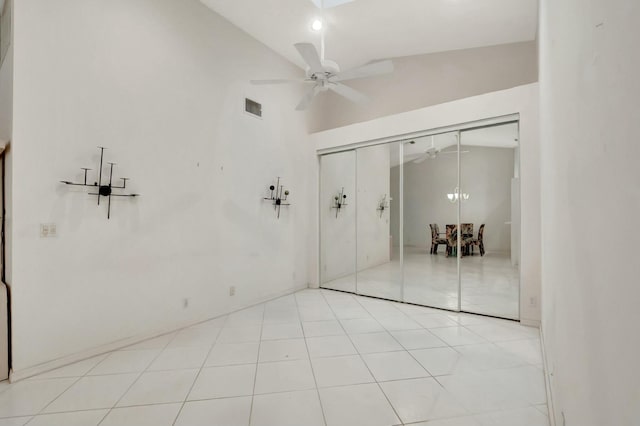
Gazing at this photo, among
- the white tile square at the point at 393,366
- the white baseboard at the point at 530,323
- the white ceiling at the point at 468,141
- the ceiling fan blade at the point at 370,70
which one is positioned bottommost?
the white tile square at the point at 393,366

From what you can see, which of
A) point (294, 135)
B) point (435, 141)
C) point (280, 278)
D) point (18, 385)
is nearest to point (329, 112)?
point (294, 135)

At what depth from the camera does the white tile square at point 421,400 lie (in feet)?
6.73

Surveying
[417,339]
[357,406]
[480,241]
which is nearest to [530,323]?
[480,241]

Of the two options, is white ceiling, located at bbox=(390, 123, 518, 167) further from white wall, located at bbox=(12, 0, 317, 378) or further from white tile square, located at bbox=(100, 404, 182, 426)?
white tile square, located at bbox=(100, 404, 182, 426)

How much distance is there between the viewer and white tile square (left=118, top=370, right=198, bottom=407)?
2.25 meters

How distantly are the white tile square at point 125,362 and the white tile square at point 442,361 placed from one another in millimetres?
2561

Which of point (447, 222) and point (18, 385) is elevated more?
point (447, 222)

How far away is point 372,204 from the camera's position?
5.46m

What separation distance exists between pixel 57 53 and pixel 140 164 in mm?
1171

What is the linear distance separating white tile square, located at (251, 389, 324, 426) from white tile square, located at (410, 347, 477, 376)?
1092mm

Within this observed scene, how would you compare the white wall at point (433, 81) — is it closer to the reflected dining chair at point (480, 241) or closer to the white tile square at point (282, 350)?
the reflected dining chair at point (480, 241)

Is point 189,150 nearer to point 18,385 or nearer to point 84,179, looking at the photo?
point 84,179

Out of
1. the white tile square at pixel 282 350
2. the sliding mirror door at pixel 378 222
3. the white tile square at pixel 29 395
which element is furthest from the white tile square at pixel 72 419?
the sliding mirror door at pixel 378 222

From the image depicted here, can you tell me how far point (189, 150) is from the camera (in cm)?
384
